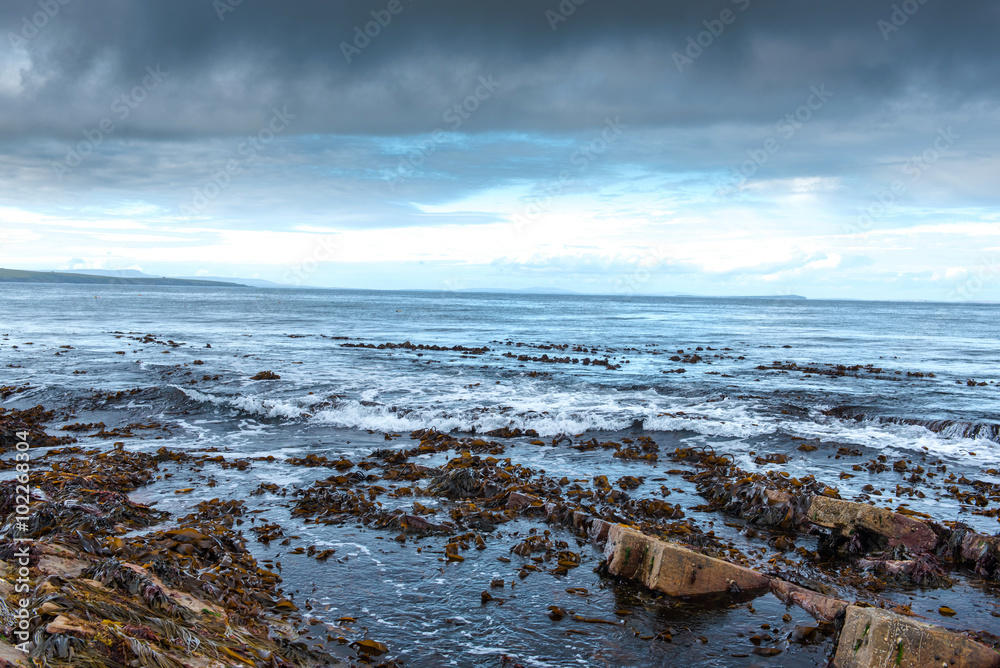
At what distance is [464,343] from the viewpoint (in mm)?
42000

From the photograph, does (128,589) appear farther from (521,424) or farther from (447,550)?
(521,424)

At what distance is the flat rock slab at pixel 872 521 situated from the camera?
342 inches

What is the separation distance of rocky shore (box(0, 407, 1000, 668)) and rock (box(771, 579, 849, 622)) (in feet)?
Answer: 0.08

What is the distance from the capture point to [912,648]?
5586 millimetres

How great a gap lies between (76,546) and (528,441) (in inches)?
420

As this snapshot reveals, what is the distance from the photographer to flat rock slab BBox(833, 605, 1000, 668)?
5527mm

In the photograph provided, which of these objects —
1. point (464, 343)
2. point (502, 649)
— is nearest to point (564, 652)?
point (502, 649)

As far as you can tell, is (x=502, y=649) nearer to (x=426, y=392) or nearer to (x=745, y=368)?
(x=426, y=392)

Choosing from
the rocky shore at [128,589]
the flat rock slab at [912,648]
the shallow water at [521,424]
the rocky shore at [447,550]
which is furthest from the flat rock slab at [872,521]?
the rocky shore at [128,589]

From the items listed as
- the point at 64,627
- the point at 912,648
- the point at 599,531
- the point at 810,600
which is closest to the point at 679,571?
the point at 810,600

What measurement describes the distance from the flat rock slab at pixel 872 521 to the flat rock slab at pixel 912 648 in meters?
3.32

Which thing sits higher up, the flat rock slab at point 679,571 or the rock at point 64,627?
the rock at point 64,627

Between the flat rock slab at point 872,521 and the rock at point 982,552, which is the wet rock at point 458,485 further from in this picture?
the rock at point 982,552

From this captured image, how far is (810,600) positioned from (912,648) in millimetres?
1575
